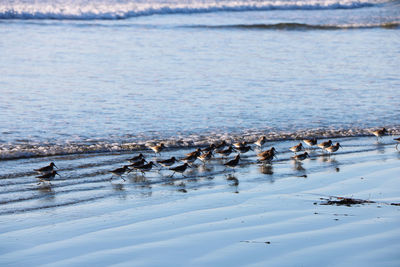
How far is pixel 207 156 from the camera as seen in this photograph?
12.2 meters

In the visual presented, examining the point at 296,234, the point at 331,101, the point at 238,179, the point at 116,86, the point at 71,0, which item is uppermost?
the point at 71,0

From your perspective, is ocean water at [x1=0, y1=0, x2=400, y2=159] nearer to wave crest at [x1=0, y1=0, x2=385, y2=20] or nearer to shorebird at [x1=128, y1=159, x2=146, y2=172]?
shorebird at [x1=128, y1=159, x2=146, y2=172]

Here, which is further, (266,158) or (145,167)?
(266,158)

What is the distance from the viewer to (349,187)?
383 inches

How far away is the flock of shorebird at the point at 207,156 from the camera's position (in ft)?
35.3

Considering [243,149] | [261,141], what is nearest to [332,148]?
[261,141]

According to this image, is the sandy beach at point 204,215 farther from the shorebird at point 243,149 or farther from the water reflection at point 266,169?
the shorebird at point 243,149

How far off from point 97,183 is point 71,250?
11.2 ft

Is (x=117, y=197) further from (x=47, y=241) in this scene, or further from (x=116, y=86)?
(x=116, y=86)

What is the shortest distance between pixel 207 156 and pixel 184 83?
7.51 m

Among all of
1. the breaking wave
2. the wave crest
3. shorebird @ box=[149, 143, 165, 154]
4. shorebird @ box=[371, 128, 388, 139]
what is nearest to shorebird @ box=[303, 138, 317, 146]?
the breaking wave

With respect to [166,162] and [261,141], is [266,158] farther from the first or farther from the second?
[166,162]

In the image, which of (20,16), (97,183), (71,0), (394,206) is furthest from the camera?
(71,0)

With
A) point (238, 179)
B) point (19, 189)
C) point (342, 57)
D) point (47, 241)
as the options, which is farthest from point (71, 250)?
point (342, 57)
